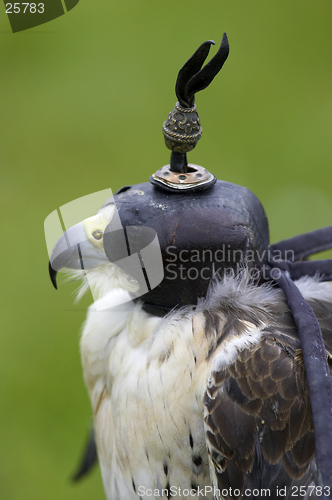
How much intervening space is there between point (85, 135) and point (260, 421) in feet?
6.93

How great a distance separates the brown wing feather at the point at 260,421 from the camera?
854 mm

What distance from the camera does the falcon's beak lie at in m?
1.01

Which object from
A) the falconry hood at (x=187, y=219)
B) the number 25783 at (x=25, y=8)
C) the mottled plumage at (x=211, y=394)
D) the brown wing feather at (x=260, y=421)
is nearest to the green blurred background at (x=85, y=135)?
the number 25783 at (x=25, y=8)

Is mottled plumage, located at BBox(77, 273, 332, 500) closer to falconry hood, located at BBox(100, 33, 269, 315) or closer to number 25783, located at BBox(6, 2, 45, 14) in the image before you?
falconry hood, located at BBox(100, 33, 269, 315)

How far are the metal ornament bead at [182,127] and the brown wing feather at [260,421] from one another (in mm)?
436

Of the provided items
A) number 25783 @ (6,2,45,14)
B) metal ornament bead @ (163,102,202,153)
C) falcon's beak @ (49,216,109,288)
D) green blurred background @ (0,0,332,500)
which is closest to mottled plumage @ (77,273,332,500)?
falcon's beak @ (49,216,109,288)

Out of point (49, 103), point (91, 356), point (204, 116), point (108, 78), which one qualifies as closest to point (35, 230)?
point (49, 103)

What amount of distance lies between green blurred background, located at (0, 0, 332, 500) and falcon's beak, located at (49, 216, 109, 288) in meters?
1.34

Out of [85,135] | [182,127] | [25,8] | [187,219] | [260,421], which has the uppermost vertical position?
[25,8]

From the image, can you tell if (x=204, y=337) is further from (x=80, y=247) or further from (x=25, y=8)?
(x=25, y=8)

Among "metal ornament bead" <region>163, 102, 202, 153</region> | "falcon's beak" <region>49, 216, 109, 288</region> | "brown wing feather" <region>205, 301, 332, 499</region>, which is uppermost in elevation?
"metal ornament bead" <region>163, 102, 202, 153</region>

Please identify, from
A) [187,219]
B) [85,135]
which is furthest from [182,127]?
[85,135]

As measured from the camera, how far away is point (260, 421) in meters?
0.86

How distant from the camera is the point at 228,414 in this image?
0.87 metres
